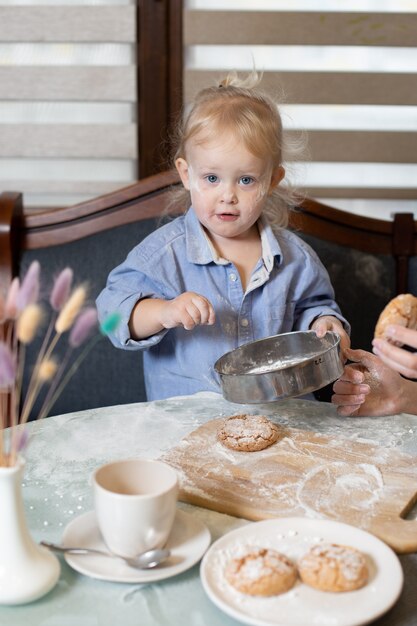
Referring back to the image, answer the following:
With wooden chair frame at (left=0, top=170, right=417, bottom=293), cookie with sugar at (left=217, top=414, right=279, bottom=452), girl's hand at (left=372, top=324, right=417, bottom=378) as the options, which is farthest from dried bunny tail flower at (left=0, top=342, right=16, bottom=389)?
wooden chair frame at (left=0, top=170, right=417, bottom=293)

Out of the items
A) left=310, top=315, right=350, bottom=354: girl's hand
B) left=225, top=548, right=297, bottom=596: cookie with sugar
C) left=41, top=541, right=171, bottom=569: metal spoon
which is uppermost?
left=310, top=315, right=350, bottom=354: girl's hand

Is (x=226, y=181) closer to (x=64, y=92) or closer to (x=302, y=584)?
(x=302, y=584)

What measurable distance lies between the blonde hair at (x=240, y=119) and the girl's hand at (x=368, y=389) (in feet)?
1.72

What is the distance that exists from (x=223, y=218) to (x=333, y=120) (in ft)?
A: 4.47

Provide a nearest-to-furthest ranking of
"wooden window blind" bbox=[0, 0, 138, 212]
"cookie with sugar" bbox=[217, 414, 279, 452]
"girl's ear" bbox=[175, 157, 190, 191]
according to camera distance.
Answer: "cookie with sugar" bbox=[217, 414, 279, 452] → "girl's ear" bbox=[175, 157, 190, 191] → "wooden window blind" bbox=[0, 0, 138, 212]

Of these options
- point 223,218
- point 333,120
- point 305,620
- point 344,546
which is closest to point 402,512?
point 344,546

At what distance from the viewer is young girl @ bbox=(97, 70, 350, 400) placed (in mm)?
1808

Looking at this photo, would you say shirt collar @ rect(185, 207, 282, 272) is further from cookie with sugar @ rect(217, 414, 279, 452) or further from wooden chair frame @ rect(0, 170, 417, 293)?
cookie with sugar @ rect(217, 414, 279, 452)

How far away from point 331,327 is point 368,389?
0.26m

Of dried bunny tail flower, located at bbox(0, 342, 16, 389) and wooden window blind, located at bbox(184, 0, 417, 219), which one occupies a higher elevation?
wooden window blind, located at bbox(184, 0, 417, 219)

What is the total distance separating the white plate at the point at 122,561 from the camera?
3.07 feet

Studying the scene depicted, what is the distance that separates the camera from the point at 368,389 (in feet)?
5.07

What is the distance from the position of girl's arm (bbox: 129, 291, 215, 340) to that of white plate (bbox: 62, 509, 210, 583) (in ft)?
1.98

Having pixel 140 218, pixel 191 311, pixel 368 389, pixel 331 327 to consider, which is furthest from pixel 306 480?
pixel 140 218
